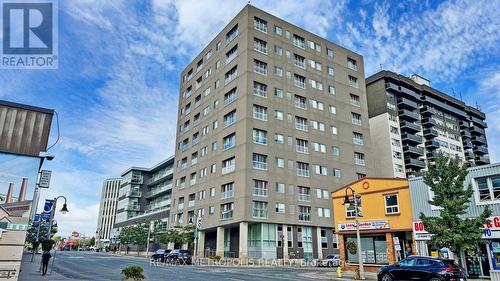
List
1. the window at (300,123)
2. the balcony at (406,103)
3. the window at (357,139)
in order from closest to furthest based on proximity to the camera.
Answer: the window at (300,123)
the window at (357,139)
the balcony at (406,103)

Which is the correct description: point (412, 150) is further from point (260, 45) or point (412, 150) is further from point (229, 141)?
point (229, 141)

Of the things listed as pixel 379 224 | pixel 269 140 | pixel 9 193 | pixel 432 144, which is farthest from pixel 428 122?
pixel 9 193

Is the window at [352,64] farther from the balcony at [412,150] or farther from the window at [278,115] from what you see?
the balcony at [412,150]

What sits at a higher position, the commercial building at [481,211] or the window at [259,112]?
the window at [259,112]

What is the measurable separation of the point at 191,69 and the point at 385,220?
54214 mm

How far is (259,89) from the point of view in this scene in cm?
5597

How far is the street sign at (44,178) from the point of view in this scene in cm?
1753

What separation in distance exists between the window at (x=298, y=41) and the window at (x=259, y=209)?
2856cm

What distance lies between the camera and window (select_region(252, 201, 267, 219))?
4963 cm

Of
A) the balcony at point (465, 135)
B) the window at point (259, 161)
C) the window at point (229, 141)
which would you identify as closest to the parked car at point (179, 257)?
the window at point (259, 161)

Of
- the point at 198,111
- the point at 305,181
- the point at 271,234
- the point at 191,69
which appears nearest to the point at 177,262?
the point at 271,234

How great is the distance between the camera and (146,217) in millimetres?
88812

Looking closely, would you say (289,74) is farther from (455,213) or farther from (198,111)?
(455,213)

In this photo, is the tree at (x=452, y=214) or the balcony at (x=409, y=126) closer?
the tree at (x=452, y=214)
